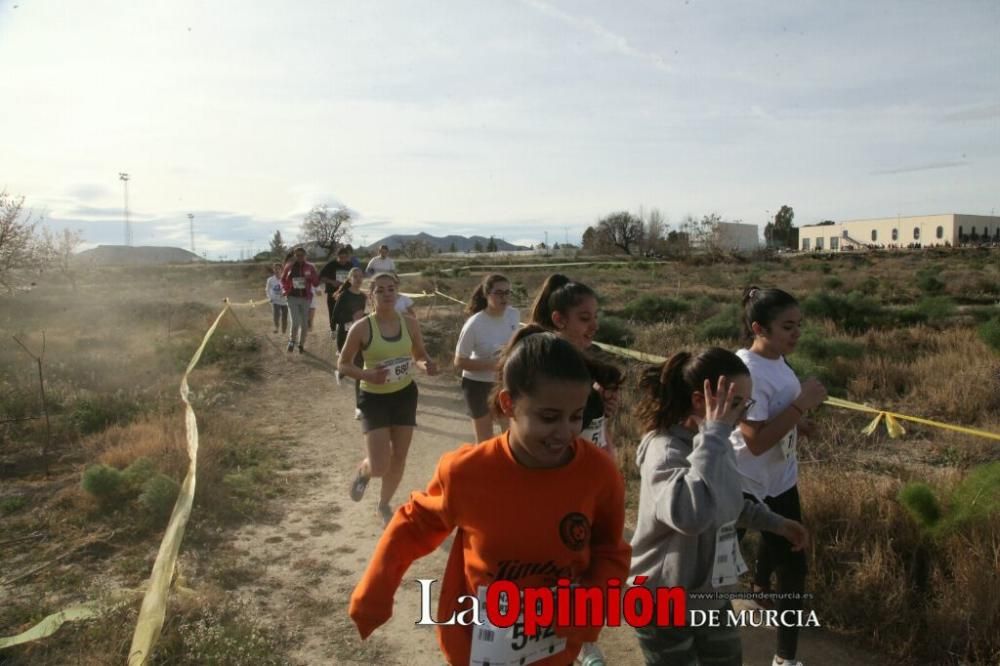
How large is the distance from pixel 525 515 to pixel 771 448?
175 cm

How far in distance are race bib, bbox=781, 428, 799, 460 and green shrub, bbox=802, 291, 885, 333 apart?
40.8 feet

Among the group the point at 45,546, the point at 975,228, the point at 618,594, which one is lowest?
the point at 45,546

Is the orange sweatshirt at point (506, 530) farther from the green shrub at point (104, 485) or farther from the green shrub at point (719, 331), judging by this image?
the green shrub at point (719, 331)

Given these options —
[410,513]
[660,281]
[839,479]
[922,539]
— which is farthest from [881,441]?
[660,281]

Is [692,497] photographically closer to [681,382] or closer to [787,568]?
[681,382]

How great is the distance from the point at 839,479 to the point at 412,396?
10.6 ft

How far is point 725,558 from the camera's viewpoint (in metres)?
2.64

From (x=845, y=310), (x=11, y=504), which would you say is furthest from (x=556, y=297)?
(x=845, y=310)

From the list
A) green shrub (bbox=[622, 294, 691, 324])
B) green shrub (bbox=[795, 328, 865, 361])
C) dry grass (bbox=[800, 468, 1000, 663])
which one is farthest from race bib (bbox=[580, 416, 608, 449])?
green shrub (bbox=[622, 294, 691, 324])

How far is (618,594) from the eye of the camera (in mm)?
2400

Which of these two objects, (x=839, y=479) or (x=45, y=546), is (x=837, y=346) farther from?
(x=45, y=546)

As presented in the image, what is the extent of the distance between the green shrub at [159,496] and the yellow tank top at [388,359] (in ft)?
5.86

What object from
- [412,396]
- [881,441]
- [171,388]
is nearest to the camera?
[412,396]

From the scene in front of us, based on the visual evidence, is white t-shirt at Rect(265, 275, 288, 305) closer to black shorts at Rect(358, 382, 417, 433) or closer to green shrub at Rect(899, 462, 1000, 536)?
black shorts at Rect(358, 382, 417, 433)
